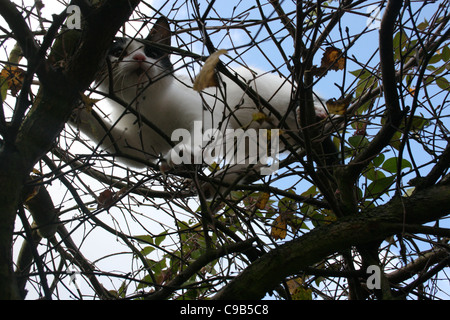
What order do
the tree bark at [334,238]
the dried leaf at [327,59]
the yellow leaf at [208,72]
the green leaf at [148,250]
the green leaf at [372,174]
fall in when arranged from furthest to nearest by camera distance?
the green leaf at [148,250], the green leaf at [372,174], the dried leaf at [327,59], the tree bark at [334,238], the yellow leaf at [208,72]

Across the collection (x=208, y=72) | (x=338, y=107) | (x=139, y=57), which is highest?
(x=139, y=57)

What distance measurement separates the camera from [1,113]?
4.13ft

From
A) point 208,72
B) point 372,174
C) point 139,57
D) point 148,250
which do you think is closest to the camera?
point 208,72

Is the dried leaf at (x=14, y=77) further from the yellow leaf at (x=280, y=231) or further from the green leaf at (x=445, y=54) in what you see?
the green leaf at (x=445, y=54)

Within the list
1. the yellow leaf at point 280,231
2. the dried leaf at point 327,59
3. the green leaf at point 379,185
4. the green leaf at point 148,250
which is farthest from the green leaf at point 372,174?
the green leaf at point 148,250

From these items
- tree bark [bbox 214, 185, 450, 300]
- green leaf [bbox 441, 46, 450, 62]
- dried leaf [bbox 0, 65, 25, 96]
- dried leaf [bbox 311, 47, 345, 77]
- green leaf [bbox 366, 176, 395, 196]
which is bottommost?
tree bark [bbox 214, 185, 450, 300]

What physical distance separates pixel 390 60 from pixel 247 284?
93 cm

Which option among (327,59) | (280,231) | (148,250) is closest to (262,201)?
(280,231)

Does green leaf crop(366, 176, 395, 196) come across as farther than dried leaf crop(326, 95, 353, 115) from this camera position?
Yes

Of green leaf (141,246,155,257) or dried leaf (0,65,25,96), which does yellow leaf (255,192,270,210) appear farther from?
dried leaf (0,65,25,96)

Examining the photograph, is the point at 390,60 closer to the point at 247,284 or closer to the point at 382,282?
the point at 382,282

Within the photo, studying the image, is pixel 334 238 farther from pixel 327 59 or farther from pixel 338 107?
pixel 327 59

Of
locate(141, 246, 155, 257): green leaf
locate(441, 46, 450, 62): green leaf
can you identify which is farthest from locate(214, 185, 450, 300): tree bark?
locate(141, 246, 155, 257): green leaf
